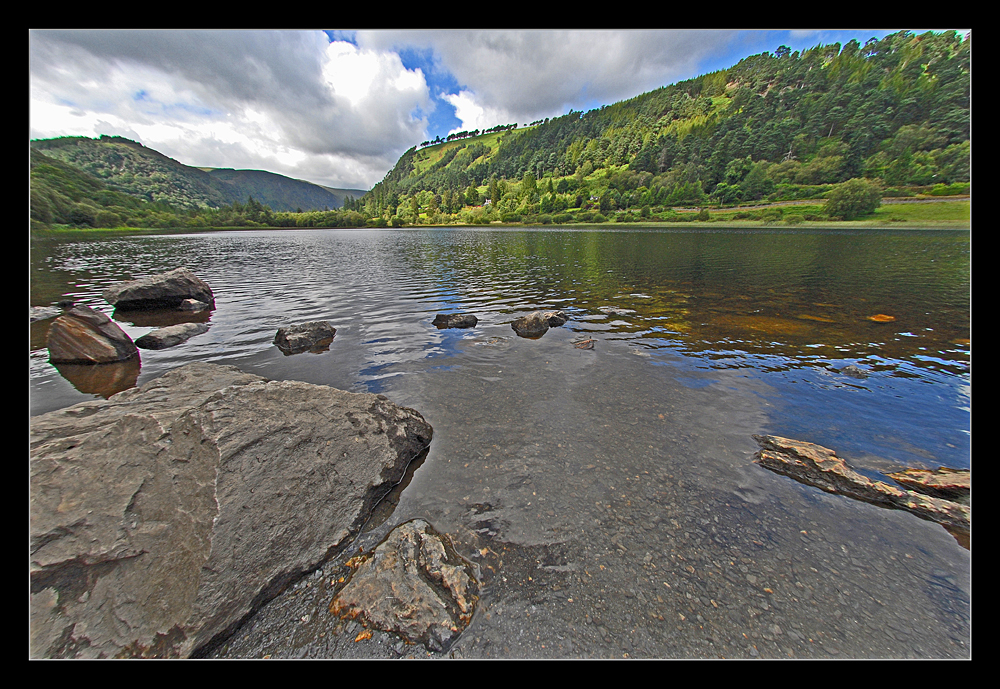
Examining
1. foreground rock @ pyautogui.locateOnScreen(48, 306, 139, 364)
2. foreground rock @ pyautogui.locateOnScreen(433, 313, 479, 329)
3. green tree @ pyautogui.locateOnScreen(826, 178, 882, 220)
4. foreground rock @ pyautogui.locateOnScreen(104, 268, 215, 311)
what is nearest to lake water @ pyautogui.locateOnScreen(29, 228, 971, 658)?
foreground rock @ pyautogui.locateOnScreen(48, 306, 139, 364)

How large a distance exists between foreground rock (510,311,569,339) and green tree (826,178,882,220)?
145 m

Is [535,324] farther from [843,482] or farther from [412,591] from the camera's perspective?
[412,591]

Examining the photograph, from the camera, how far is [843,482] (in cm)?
681

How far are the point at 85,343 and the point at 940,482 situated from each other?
25556 mm

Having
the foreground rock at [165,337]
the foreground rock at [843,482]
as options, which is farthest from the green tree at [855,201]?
the foreground rock at [165,337]

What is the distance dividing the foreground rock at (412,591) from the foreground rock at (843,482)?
6.98 meters

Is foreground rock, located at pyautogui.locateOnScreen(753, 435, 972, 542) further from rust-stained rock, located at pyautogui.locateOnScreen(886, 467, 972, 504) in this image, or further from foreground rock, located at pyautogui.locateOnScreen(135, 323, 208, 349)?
foreground rock, located at pyautogui.locateOnScreen(135, 323, 208, 349)

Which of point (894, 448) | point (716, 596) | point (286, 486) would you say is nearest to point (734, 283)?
point (894, 448)

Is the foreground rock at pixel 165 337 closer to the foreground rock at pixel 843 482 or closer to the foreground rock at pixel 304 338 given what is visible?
the foreground rock at pixel 304 338

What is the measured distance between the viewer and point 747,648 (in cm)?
420

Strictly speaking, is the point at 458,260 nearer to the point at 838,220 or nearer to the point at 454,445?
the point at 454,445

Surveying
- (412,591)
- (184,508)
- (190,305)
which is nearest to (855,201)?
(412,591)

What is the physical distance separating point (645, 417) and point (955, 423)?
8.31 meters

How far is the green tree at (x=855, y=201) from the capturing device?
350 ft
